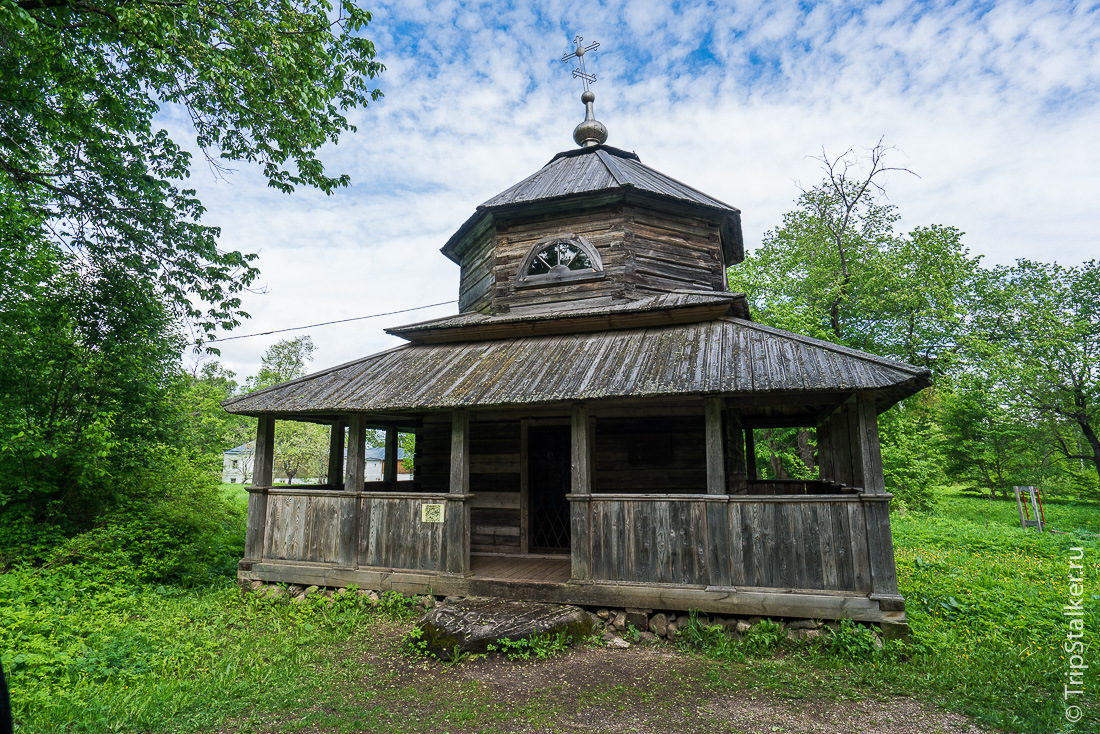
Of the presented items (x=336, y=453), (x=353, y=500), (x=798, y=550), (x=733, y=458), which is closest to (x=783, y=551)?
(x=798, y=550)

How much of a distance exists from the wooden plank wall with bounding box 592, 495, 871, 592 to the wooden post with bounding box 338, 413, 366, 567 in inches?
146

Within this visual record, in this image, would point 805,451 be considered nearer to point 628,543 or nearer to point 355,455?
point 628,543

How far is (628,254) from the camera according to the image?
1030 centimetres

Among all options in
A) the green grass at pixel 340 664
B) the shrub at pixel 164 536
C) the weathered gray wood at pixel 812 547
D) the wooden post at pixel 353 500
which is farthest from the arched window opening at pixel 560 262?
the shrub at pixel 164 536

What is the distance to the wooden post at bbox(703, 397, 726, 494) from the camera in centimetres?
718

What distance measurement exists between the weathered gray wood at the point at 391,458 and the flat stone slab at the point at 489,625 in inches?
224

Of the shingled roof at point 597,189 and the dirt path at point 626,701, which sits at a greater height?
the shingled roof at point 597,189

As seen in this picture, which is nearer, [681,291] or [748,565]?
[748,565]

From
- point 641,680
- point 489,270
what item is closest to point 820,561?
point 641,680

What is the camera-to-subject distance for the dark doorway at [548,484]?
34.8 ft

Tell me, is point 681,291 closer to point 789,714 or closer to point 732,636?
point 732,636

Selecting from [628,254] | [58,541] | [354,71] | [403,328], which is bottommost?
[58,541]

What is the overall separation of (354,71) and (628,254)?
5.77m

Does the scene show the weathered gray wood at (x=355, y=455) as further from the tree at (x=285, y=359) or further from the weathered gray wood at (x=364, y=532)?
the tree at (x=285, y=359)
